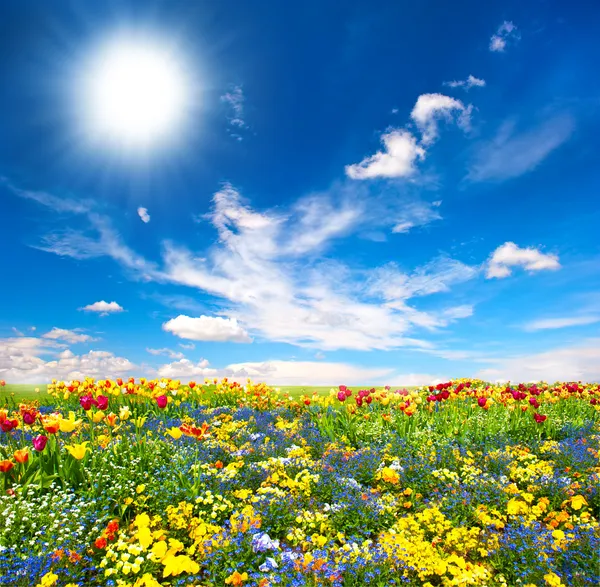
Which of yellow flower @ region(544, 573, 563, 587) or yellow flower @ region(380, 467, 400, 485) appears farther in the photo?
yellow flower @ region(380, 467, 400, 485)

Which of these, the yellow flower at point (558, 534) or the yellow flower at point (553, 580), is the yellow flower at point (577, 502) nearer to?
the yellow flower at point (558, 534)

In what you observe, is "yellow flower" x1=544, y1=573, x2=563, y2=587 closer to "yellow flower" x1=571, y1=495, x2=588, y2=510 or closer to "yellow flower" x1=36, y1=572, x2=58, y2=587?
"yellow flower" x1=571, y1=495, x2=588, y2=510

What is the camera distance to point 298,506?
6297 mm

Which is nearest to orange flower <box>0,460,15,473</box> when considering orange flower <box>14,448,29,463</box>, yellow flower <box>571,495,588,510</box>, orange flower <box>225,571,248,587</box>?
orange flower <box>14,448,29,463</box>

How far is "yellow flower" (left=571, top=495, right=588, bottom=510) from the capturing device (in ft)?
20.3

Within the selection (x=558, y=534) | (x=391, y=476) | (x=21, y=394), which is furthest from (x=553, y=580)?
(x=21, y=394)

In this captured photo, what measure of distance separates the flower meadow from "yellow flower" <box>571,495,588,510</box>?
33 millimetres

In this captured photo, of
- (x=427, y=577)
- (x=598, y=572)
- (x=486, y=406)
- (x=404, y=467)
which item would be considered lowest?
(x=427, y=577)

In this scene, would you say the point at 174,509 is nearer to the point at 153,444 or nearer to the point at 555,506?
the point at 153,444

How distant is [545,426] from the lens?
439 inches

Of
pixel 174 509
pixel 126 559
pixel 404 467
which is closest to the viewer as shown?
pixel 126 559

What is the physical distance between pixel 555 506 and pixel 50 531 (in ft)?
23.6

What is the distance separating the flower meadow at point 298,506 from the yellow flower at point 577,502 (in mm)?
33

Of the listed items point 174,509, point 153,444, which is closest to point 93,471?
point 153,444
